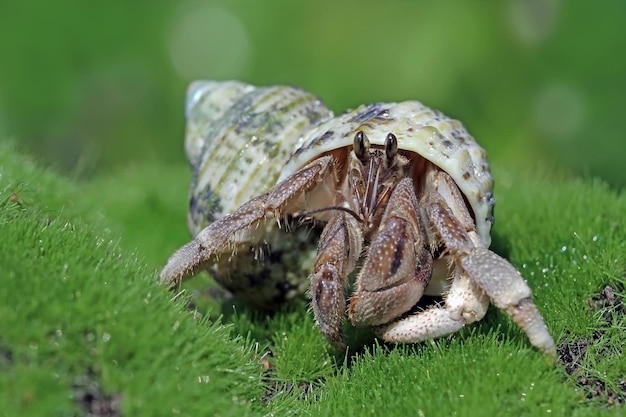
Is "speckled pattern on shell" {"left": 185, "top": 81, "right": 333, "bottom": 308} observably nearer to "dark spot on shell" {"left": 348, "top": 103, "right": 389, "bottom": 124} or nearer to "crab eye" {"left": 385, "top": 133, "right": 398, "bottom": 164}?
"dark spot on shell" {"left": 348, "top": 103, "right": 389, "bottom": 124}

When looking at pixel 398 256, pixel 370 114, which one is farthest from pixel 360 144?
pixel 398 256

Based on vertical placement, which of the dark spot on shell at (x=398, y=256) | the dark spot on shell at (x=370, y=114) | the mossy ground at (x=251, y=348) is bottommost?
the mossy ground at (x=251, y=348)

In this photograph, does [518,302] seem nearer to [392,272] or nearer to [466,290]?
[466,290]

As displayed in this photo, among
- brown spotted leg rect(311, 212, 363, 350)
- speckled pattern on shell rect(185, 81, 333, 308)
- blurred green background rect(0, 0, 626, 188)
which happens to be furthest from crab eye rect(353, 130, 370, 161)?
blurred green background rect(0, 0, 626, 188)

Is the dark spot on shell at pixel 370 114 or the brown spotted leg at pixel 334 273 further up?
the dark spot on shell at pixel 370 114

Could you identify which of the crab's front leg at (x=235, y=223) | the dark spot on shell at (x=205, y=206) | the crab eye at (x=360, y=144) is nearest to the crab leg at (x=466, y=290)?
the crab eye at (x=360, y=144)

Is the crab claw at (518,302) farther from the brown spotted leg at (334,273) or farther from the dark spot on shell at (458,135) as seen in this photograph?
the dark spot on shell at (458,135)
